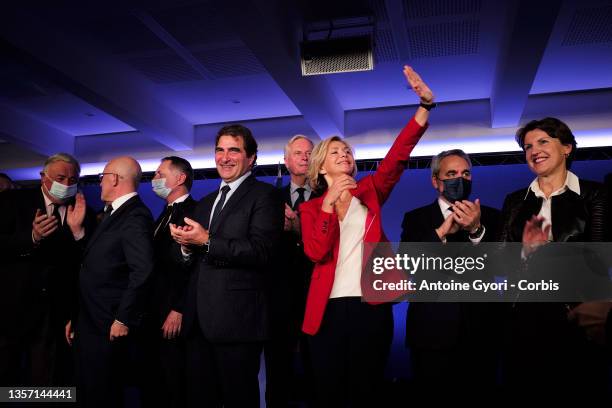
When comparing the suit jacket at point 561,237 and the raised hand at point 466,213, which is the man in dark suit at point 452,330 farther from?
the suit jacket at point 561,237

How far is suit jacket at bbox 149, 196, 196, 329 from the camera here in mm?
2574

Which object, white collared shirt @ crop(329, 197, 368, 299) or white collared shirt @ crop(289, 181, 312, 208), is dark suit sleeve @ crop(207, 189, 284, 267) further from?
white collared shirt @ crop(289, 181, 312, 208)

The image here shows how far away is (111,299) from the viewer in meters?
2.32

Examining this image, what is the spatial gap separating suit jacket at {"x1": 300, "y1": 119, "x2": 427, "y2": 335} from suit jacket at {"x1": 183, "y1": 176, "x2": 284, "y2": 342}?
0.54 feet

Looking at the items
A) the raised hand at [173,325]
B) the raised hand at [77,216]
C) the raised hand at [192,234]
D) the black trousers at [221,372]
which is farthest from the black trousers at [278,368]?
the raised hand at [77,216]

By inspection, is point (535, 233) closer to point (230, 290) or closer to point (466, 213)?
point (466, 213)

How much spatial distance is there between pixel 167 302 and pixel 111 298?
439 millimetres

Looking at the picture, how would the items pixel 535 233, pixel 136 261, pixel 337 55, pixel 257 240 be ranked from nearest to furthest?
pixel 535 233 < pixel 257 240 < pixel 136 261 < pixel 337 55

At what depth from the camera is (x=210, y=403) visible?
76.7 inches

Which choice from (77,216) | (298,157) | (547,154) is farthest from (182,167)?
(547,154)

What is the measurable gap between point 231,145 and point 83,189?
20.6 feet

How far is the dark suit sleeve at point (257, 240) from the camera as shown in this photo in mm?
1819

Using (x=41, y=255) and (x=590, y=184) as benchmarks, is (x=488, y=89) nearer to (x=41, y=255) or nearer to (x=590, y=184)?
(x=590, y=184)

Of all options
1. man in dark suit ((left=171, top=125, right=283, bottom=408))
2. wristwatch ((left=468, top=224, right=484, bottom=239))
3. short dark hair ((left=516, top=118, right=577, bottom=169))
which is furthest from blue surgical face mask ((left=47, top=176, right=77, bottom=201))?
short dark hair ((left=516, top=118, right=577, bottom=169))
